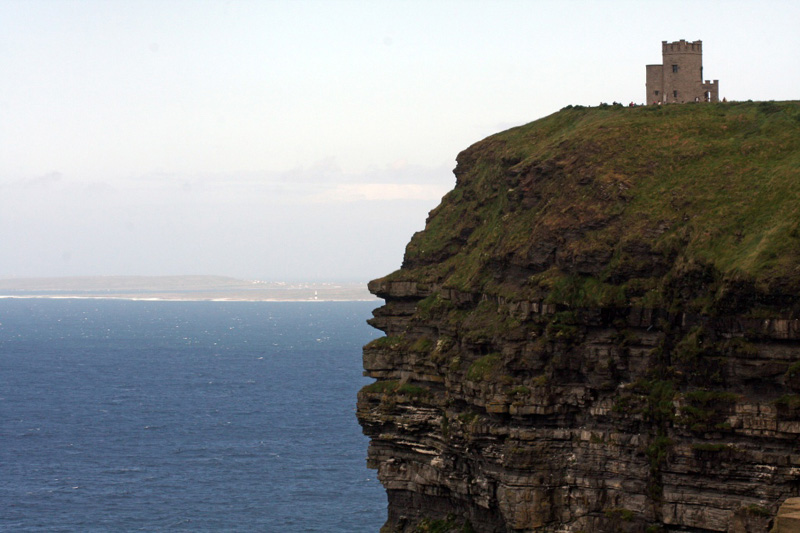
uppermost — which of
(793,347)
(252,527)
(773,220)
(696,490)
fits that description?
(773,220)

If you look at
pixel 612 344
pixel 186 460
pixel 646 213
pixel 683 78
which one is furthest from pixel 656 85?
pixel 186 460

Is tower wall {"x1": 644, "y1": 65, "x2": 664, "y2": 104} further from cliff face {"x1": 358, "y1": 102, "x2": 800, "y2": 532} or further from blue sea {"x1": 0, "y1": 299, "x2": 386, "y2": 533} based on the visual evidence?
blue sea {"x1": 0, "y1": 299, "x2": 386, "y2": 533}

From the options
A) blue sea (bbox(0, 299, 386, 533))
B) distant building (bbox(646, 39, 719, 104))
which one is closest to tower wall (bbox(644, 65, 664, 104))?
distant building (bbox(646, 39, 719, 104))

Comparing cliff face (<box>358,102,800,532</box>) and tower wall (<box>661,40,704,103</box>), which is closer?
cliff face (<box>358,102,800,532</box>)

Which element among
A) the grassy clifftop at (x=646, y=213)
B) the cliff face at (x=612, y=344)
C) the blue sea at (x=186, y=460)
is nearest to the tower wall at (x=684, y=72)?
the grassy clifftop at (x=646, y=213)

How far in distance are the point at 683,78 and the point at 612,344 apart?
32.3 metres

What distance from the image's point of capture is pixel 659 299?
54094 millimetres

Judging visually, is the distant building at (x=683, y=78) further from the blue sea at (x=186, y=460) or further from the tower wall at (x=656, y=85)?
the blue sea at (x=186, y=460)

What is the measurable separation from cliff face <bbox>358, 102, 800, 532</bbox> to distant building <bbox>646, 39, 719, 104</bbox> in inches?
418

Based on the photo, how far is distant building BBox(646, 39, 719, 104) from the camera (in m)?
80.9

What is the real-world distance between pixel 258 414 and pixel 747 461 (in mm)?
109753

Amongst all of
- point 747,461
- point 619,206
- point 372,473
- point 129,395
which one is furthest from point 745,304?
point 129,395

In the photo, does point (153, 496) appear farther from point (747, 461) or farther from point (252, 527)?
point (747, 461)

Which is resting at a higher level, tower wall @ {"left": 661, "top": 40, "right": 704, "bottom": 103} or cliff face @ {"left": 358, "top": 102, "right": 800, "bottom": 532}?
tower wall @ {"left": 661, "top": 40, "right": 704, "bottom": 103}
